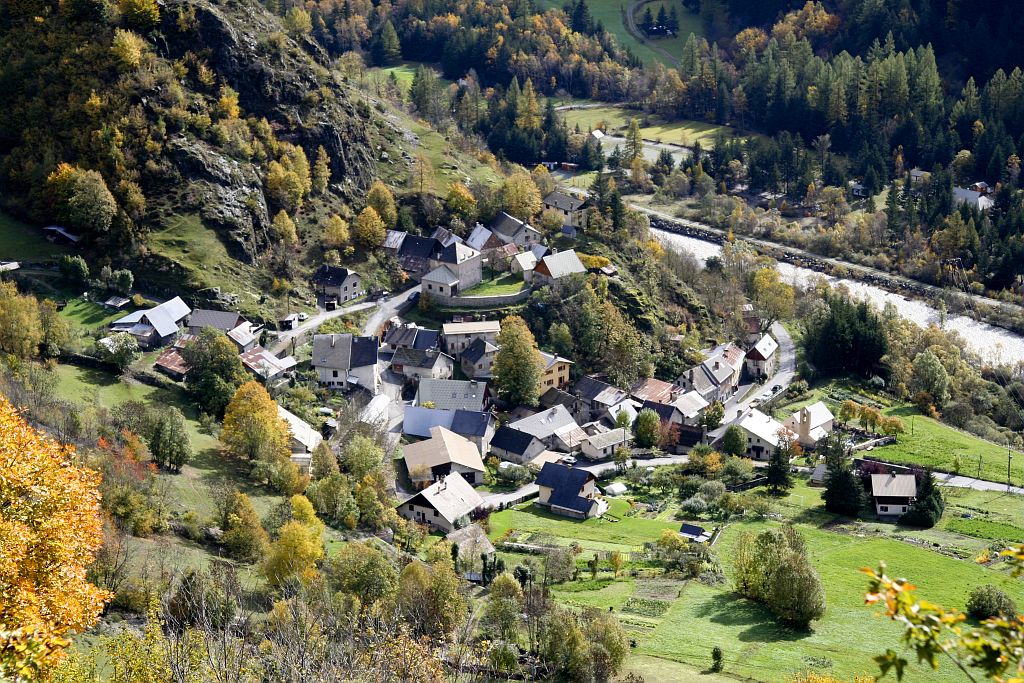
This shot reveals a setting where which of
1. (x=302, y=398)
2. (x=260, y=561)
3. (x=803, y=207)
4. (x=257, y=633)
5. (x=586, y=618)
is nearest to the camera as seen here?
(x=257, y=633)

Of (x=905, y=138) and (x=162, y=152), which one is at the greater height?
(x=162, y=152)

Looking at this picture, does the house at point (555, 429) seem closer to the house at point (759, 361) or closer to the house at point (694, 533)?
the house at point (694, 533)

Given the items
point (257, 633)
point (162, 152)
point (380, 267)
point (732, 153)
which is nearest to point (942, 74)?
point (732, 153)

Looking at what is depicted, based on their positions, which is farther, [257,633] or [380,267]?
[380,267]

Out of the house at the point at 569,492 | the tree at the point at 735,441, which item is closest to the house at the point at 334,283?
the house at the point at 569,492

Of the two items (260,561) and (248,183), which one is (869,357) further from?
(260,561)

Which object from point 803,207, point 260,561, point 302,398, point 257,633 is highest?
point 257,633

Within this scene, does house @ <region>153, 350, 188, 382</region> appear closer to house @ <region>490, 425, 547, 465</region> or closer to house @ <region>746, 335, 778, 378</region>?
house @ <region>490, 425, 547, 465</region>
